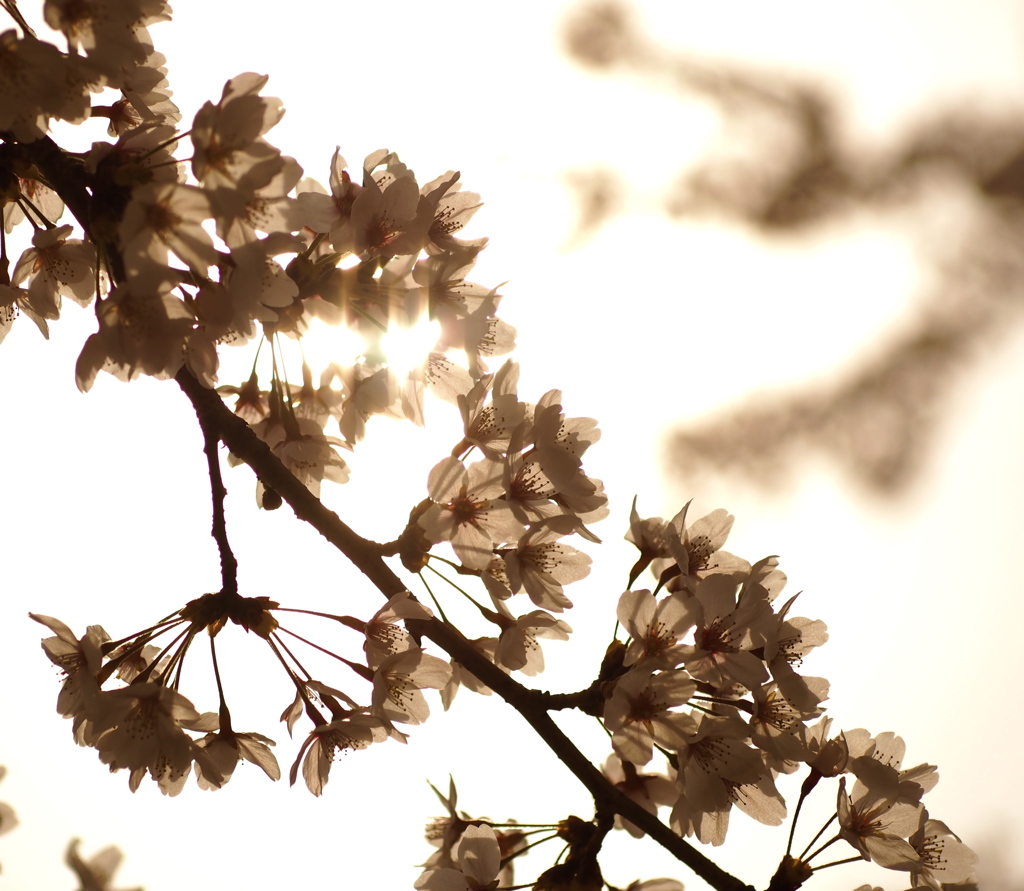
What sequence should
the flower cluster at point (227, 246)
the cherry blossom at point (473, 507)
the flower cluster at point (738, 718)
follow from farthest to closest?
the cherry blossom at point (473, 507), the flower cluster at point (738, 718), the flower cluster at point (227, 246)

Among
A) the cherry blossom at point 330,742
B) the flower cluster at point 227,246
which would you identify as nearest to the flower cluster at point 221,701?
the cherry blossom at point 330,742

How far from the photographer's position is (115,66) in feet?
3.74

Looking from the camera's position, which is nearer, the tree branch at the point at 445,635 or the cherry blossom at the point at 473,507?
the tree branch at the point at 445,635

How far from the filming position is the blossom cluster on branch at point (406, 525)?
109 centimetres

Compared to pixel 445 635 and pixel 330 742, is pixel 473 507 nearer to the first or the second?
pixel 445 635

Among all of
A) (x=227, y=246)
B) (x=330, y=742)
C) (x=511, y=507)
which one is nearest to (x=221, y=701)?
(x=330, y=742)

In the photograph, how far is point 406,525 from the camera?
49.6 inches

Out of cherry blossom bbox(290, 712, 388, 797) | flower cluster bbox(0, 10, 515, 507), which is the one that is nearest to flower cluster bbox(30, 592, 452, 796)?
cherry blossom bbox(290, 712, 388, 797)

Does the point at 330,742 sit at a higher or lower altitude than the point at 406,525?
lower

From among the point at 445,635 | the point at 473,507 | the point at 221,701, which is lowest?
the point at 221,701

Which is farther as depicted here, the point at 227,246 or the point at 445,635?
the point at 445,635

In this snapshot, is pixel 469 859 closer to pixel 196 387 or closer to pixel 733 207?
pixel 196 387

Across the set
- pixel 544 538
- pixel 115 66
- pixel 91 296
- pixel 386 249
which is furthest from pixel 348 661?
pixel 115 66

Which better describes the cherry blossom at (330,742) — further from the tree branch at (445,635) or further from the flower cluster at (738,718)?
the flower cluster at (738,718)
